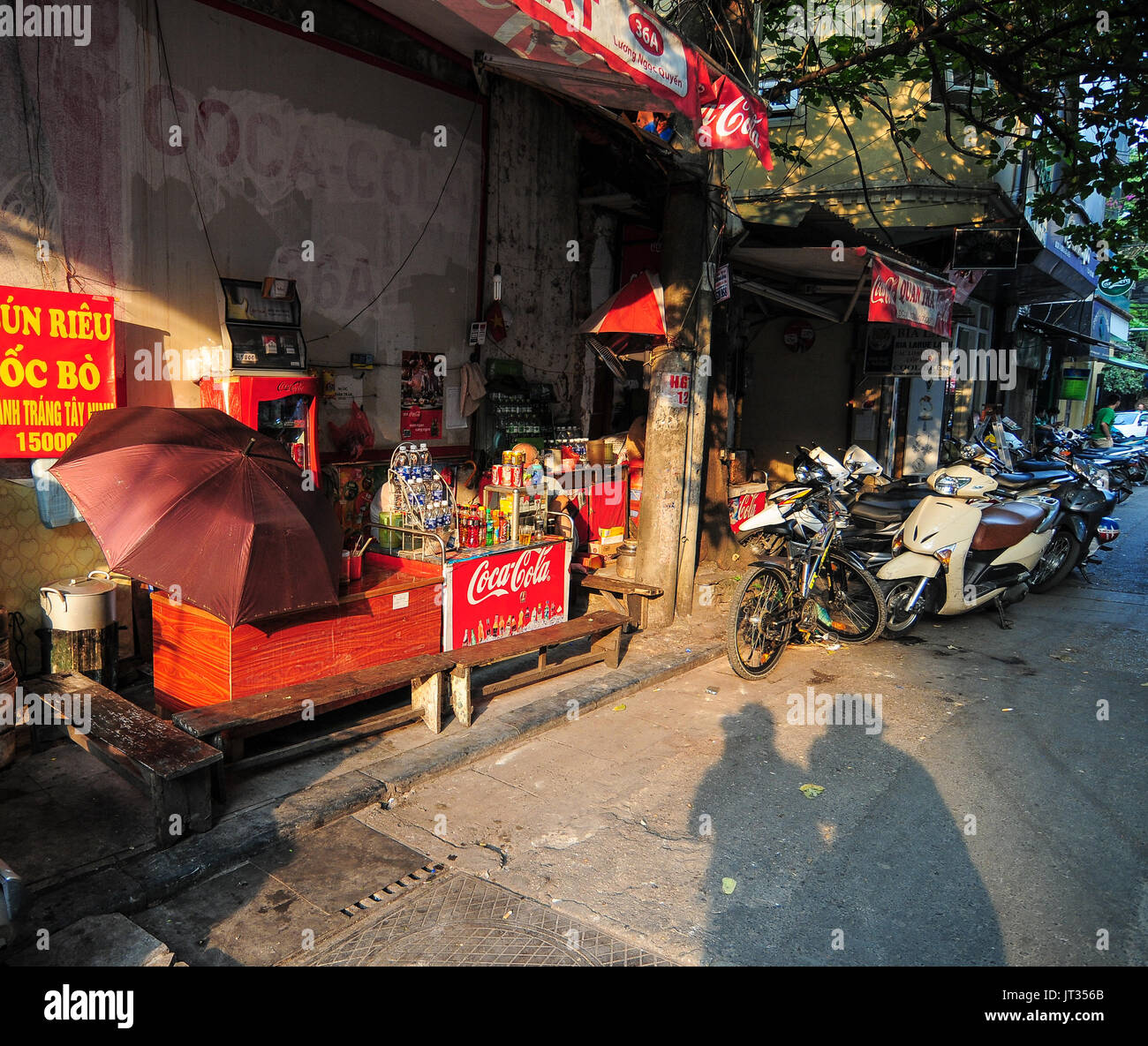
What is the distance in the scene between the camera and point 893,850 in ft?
14.4

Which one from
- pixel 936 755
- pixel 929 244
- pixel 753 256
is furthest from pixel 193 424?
pixel 929 244

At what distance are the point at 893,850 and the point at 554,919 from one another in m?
1.81

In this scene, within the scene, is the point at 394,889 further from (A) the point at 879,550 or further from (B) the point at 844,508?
(A) the point at 879,550

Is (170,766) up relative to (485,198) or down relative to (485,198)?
down

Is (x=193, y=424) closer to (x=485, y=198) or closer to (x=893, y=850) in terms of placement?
(x=893, y=850)

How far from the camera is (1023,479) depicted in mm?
9844

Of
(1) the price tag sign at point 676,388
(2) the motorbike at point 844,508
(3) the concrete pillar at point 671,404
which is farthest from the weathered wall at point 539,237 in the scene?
(2) the motorbike at point 844,508

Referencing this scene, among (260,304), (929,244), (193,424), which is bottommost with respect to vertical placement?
(193,424)

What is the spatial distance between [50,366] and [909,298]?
8.68 m

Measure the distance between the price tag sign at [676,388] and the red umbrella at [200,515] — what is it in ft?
12.9

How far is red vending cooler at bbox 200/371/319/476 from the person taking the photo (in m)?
6.41

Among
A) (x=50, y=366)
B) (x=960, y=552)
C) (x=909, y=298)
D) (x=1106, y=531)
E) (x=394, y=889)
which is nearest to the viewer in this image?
(x=394, y=889)

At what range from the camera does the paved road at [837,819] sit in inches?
148

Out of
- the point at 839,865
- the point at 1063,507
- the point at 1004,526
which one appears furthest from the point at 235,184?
the point at 1063,507
